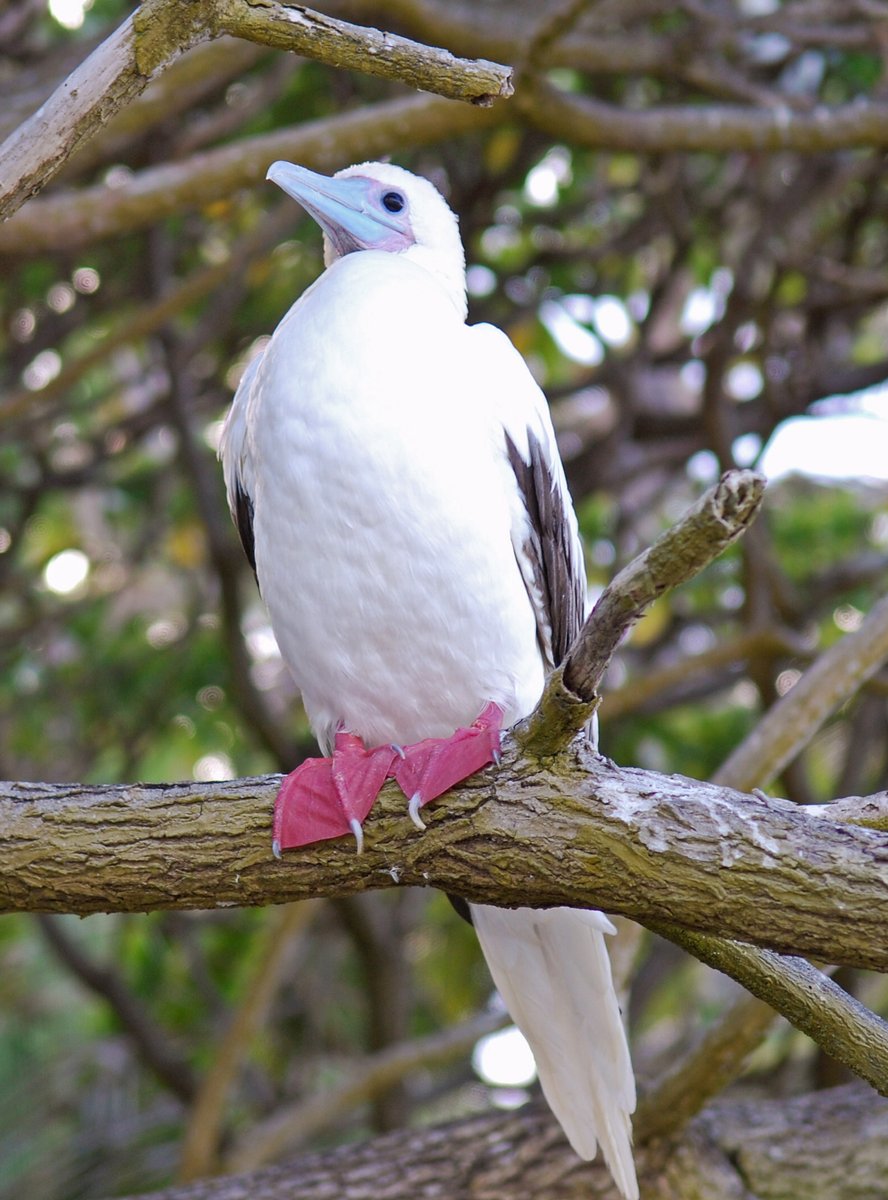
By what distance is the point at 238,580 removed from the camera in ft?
18.1

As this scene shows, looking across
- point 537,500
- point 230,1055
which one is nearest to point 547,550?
point 537,500

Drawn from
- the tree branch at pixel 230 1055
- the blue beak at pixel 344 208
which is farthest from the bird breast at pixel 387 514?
the tree branch at pixel 230 1055

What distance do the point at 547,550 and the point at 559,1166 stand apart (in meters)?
1.62

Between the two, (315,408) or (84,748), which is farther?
(84,748)

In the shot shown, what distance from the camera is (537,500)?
144 inches

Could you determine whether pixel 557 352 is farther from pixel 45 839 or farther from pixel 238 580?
pixel 45 839

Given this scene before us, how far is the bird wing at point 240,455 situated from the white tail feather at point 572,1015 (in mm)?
1230

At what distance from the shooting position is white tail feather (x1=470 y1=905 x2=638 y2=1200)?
11.4 feet

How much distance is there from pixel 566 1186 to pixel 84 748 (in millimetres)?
3562

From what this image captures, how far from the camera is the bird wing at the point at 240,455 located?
3711 millimetres

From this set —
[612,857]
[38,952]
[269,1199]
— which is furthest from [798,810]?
[38,952]

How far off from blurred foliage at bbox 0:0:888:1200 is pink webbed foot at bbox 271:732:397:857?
97.2 inches

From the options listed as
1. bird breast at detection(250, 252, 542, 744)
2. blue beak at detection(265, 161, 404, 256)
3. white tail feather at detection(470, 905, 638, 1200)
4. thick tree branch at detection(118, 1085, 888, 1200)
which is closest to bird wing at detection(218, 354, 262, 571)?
bird breast at detection(250, 252, 542, 744)

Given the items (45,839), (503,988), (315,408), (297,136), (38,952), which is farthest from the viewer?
(38,952)
